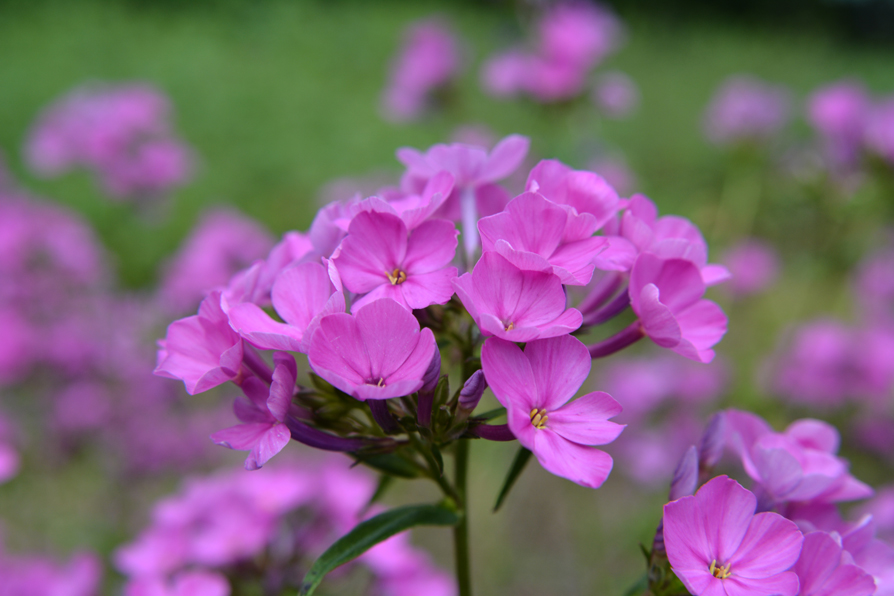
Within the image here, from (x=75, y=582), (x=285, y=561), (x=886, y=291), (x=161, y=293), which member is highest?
(x=285, y=561)

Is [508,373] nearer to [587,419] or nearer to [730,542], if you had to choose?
[587,419]

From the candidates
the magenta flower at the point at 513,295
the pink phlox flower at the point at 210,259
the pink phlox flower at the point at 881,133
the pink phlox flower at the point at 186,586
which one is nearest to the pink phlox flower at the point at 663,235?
the magenta flower at the point at 513,295

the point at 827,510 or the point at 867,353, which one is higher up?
the point at 827,510

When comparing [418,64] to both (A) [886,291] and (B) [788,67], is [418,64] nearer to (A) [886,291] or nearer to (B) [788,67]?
(A) [886,291]

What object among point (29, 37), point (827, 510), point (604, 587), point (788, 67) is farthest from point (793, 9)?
point (827, 510)

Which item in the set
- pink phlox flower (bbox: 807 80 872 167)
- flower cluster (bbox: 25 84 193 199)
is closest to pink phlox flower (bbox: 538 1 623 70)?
pink phlox flower (bbox: 807 80 872 167)

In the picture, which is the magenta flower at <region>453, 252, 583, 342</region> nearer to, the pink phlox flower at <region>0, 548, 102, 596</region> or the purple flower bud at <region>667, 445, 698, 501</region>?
the purple flower bud at <region>667, 445, 698, 501</region>

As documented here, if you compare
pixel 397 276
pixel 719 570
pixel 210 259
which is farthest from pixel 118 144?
pixel 719 570
